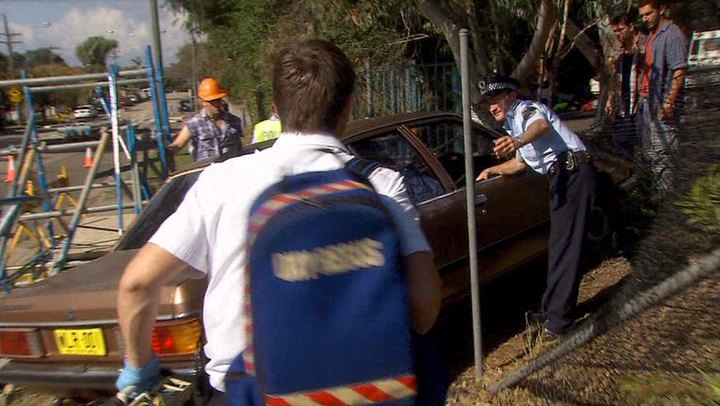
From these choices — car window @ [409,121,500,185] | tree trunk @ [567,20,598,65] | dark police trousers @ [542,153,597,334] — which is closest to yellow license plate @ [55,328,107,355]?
car window @ [409,121,500,185]

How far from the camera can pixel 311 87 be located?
5.58 feet

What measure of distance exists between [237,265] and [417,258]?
0.43 m

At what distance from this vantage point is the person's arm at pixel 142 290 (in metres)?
1.69

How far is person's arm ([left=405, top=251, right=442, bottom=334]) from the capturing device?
5.40 feet

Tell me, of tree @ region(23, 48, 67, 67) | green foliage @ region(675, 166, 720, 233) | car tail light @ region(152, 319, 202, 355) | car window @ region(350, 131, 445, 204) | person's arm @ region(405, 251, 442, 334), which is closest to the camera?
person's arm @ region(405, 251, 442, 334)

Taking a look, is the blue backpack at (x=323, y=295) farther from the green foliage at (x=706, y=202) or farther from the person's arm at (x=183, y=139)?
the person's arm at (x=183, y=139)

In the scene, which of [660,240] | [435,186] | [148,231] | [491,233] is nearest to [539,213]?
[491,233]

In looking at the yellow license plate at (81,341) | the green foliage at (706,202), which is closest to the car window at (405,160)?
the yellow license plate at (81,341)

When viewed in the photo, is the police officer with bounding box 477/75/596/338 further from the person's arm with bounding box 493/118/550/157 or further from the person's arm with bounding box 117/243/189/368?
the person's arm with bounding box 117/243/189/368

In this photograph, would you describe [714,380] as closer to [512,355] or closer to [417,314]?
[417,314]

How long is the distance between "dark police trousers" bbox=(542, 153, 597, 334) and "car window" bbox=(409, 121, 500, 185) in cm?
90

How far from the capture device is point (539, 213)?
5129mm

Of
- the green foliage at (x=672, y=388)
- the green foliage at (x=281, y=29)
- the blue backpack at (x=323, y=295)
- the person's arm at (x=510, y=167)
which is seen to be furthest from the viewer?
the green foliage at (x=281, y=29)

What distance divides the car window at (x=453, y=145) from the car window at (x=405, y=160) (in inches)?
8.2
